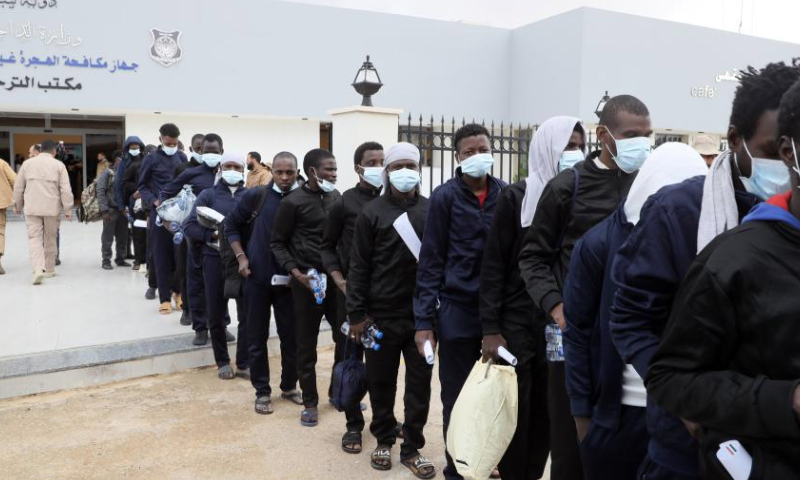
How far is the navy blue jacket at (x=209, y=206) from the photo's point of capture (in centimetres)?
577

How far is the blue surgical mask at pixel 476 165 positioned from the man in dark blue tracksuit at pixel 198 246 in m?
3.24

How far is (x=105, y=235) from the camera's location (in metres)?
10.4

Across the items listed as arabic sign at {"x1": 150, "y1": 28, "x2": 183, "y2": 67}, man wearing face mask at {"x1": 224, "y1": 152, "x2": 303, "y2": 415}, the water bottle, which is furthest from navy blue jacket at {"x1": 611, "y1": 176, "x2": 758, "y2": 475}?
arabic sign at {"x1": 150, "y1": 28, "x2": 183, "y2": 67}

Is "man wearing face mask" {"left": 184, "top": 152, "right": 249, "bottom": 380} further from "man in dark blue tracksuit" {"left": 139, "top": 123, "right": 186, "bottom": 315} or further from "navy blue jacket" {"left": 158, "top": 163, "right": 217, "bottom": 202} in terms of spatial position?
"man in dark blue tracksuit" {"left": 139, "top": 123, "right": 186, "bottom": 315}

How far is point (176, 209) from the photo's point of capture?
6.47m

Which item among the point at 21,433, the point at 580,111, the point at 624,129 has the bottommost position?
the point at 21,433

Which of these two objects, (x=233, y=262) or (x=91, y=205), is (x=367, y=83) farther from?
(x=91, y=205)

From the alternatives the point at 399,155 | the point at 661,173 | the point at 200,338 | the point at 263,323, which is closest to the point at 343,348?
the point at 263,323

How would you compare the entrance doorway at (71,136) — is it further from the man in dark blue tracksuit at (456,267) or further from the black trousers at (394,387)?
the man in dark blue tracksuit at (456,267)

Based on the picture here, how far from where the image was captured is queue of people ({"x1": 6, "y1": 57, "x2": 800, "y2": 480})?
136 centimetres

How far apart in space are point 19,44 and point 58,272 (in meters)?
10.5

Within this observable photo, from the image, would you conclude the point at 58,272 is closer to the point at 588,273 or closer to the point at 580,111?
the point at 588,273

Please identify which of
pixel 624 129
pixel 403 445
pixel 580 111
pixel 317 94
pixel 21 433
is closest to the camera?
pixel 624 129

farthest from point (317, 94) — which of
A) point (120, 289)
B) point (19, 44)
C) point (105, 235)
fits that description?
point (120, 289)
